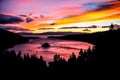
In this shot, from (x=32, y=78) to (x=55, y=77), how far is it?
220 inches

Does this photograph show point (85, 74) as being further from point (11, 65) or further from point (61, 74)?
point (11, 65)

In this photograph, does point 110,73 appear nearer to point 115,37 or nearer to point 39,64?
point 115,37

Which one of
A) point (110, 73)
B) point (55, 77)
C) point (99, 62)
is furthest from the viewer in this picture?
point (55, 77)

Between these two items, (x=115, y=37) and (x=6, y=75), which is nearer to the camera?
(x=115, y=37)

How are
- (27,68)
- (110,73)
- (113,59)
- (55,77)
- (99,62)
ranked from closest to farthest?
(110,73) → (113,59) → (99,62) → (55,77) → (27,68)

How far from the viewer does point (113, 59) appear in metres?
37.8

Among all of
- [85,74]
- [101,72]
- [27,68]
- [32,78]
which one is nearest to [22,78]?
[32,78]

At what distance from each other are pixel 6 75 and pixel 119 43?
80.4 ft

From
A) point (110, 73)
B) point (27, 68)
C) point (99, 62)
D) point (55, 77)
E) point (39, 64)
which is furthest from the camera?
point (39, 64)

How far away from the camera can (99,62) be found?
4025cm

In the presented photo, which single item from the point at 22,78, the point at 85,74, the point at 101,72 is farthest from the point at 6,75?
the point at 101,72

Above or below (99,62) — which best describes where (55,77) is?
below

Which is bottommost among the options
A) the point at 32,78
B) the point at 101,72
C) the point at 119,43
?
the point at 32,78

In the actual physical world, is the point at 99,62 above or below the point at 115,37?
below
